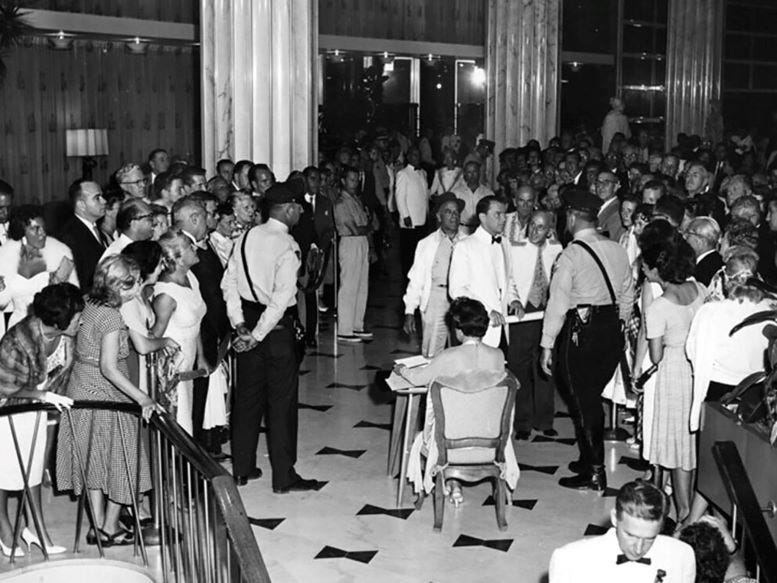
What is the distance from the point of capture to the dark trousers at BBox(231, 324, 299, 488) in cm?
717

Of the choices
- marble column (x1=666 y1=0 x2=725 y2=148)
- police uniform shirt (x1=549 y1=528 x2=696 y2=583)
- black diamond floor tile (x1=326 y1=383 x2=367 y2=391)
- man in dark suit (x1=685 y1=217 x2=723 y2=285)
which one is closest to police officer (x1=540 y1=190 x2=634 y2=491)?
man in dark suit (x1=685 y1=217 x2=723 y2=285)

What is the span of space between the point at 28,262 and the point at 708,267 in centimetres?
417

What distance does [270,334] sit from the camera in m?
7.14

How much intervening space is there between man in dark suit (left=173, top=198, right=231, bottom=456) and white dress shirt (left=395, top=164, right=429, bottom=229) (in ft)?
20.4

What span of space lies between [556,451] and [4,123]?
8.67m

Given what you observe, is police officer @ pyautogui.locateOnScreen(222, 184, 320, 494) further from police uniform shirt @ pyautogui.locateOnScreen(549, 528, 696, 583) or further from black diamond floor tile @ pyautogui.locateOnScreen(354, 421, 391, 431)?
police uniform shirt @ pyautogui.locateOnScreen(549, 528, 696, 583)

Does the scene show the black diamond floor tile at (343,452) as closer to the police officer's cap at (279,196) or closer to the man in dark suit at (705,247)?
the police officer's cap at (279,196)

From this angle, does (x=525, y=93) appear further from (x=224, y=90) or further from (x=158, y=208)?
(x=158, y=208)

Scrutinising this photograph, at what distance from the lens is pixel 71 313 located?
5.79m

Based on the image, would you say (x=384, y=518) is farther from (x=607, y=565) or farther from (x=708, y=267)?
(x=607, y=565)

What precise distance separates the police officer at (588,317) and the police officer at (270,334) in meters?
1.54

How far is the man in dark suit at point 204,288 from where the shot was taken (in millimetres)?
7246

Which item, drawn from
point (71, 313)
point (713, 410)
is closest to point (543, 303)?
point (713, 410)

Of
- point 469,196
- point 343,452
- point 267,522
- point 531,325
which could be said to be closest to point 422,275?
point 531,325
